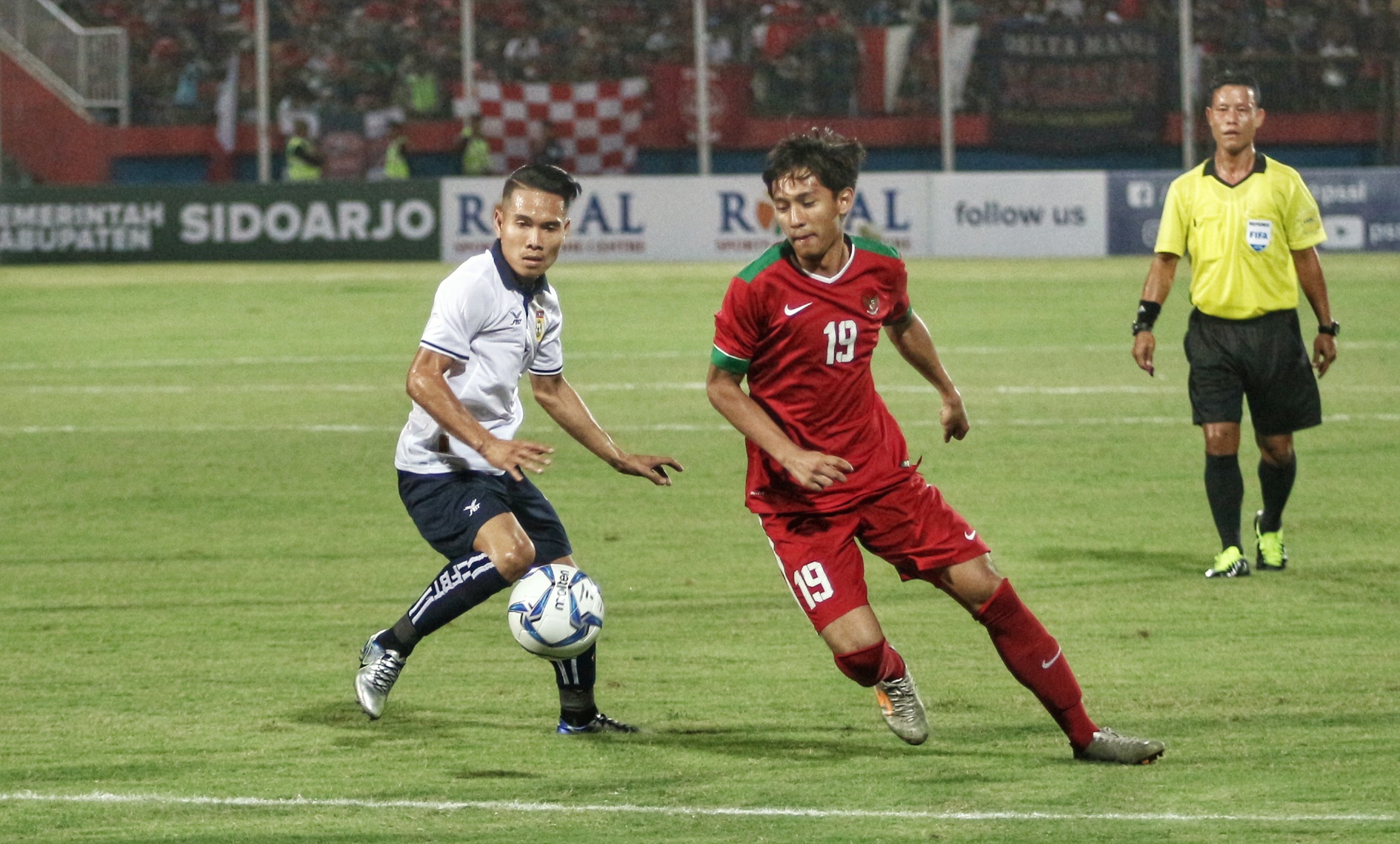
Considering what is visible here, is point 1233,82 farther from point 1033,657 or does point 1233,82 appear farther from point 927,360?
point 1033,657

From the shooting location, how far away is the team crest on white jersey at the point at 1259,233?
27.9ft

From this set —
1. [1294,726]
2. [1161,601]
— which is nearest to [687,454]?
[1161,601]

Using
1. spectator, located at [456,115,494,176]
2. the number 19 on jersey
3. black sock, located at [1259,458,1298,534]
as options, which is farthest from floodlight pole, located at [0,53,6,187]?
the number 19 on jersey

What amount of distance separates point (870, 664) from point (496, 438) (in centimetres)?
131

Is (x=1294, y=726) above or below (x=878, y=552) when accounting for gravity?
below

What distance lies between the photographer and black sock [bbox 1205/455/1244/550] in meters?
8.75

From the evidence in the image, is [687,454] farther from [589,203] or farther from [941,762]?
[589,203]

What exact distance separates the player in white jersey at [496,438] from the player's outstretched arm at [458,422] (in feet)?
0.03

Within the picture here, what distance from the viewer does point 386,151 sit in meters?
31.9

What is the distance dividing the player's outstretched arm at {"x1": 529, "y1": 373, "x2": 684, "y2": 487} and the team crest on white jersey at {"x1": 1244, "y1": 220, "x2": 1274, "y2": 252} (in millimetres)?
3399

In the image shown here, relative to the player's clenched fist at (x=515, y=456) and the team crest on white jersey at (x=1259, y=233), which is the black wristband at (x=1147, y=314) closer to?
the team crest on white jersey at (x=1259, y=233)

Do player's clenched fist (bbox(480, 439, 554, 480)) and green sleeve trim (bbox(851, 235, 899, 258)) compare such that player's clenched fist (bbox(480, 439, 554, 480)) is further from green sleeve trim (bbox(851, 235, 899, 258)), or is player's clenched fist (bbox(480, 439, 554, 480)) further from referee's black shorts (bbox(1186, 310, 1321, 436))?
referee's black shorts (bbox(1186, 310, 1321, 436))

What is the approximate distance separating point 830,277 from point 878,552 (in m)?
0.82

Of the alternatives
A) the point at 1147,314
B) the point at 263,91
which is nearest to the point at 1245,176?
the point at 1147,314
